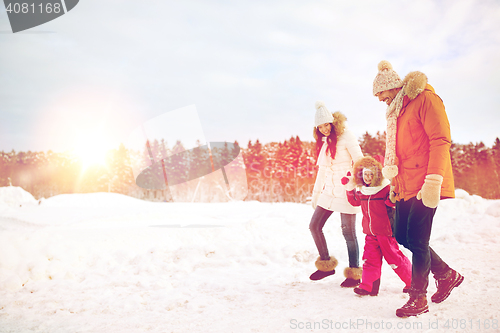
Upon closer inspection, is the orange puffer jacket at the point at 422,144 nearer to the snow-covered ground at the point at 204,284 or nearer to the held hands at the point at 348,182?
the held hands at the point at 348,182

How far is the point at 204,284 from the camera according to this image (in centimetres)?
382

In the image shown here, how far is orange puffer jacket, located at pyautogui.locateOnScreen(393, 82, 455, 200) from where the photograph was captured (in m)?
2.46

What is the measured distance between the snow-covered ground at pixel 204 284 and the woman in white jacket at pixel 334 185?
0.86 ft

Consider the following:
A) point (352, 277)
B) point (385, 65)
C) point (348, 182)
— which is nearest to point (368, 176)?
point (348, 182)

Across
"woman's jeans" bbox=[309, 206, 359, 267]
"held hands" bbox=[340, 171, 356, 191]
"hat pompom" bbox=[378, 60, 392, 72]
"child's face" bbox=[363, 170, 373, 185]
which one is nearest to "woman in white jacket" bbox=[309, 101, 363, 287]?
"woman's jeans" bbox=[309, 206, 359, 267]

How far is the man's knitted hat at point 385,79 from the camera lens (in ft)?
9.45

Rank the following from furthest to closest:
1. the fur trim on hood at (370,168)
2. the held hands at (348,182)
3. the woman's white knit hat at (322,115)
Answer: the woman's white knit hat at (322,115) < the held hands at (348,182) < the fur trim on hood at (370,168)

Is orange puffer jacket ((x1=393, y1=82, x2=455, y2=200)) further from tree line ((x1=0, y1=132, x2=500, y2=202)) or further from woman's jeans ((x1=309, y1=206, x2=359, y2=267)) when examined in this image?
tree line ((x1=0, y1=132, x2=500, y2=202))

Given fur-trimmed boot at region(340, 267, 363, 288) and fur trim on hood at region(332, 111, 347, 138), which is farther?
fur trim on hood at region(332, 111, 347, 138)

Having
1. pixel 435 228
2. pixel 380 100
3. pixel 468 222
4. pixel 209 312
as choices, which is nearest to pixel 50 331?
pixel 209 312

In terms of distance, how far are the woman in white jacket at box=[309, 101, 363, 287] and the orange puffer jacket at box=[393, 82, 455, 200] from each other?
0.78 meters

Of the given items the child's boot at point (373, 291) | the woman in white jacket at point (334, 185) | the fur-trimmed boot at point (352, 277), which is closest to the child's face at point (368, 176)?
the woman in white jacket at point (334, 185)

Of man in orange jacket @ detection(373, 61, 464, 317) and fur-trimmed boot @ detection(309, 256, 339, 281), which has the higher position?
man in orange jacket @ detection(373, 61, 464, 317)

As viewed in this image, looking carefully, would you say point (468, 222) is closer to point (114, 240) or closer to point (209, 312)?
point (209, 312)
